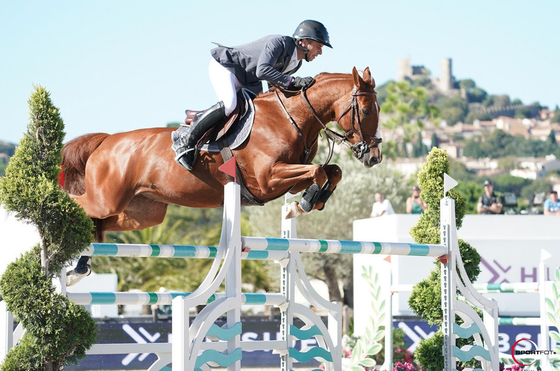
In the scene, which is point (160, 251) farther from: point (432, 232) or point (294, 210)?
point (432, 232)

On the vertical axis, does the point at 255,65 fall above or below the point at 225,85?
above

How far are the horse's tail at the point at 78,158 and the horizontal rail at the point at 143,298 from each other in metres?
1.51

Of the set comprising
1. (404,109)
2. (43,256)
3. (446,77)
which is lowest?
(43,256)

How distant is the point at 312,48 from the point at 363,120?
636 millimetres

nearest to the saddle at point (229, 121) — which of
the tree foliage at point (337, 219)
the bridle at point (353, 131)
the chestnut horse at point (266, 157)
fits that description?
the chestnut horse at point (266, 157)

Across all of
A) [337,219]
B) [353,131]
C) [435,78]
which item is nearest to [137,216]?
[353,131]

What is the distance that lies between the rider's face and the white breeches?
0.55m

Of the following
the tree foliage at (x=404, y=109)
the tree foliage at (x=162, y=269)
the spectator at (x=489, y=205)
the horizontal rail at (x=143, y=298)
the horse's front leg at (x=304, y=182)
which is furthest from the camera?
the tree foliage at (x=404, y=109)

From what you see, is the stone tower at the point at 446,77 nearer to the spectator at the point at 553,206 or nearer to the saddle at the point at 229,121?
the spectator at the point at 553,206

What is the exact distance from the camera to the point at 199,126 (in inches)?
196

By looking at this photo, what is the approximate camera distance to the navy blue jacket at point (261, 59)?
488cm

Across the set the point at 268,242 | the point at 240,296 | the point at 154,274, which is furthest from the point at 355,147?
the point at 154,274

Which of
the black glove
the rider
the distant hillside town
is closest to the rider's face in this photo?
the rider

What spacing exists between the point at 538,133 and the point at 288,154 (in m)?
155
